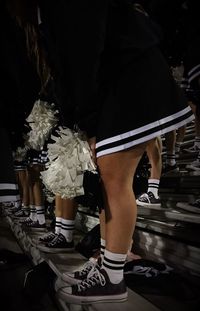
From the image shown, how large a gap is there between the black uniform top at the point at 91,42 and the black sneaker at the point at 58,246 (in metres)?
1.05

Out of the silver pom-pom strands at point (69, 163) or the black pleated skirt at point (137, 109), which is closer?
the black pleated skirt at point (137, 109)

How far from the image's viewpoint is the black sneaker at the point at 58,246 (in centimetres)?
215

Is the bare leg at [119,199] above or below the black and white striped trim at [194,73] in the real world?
below

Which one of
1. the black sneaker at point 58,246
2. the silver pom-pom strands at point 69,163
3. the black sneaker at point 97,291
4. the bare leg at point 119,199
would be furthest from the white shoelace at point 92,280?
the black sneaker at point 58,246

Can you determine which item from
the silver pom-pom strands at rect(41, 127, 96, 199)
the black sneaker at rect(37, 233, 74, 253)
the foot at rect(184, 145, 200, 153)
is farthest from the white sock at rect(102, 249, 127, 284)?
the foot at rect(184, 145, 200, 153)

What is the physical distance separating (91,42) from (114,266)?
0.86 meters

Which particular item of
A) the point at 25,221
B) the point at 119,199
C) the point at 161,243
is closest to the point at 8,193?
the point at 119,199

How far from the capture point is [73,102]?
57.8 inches

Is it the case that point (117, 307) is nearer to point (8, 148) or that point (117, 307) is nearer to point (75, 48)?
point (8, 148)

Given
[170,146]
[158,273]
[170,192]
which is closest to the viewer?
[158,273]

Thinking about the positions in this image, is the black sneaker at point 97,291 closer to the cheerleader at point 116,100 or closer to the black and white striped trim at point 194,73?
the cheerleader at point 116,100

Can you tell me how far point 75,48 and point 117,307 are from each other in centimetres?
98

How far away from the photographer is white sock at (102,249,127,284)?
1.30 meters

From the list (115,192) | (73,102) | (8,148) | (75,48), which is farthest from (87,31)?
(115,192)
